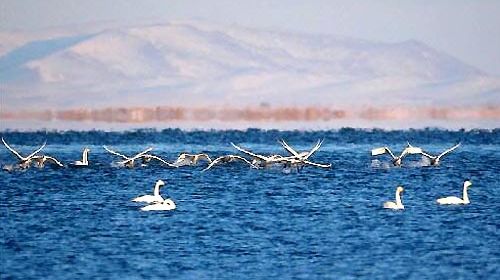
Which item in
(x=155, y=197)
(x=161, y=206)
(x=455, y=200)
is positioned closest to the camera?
(x=161, y=206)

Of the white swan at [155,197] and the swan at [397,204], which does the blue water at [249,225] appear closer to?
the swan at [397,204]

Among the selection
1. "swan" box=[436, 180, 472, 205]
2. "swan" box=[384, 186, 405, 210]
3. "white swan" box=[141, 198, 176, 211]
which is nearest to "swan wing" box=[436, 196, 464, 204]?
"swan" box=[436, 180, 472, 205]

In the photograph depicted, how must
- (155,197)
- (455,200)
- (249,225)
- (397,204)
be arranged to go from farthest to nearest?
(455,200), (155,197), (397,204), (249,225)

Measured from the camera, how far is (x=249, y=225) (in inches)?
1763

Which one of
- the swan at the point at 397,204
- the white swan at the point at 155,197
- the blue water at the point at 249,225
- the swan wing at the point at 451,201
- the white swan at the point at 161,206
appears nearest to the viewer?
the blue water at the point at 249,225

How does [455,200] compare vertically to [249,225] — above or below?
above

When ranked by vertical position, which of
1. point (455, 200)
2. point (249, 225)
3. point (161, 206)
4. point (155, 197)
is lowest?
point (249, 225)

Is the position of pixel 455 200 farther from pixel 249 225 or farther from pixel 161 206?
pixel 161 206

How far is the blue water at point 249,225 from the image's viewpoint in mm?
36312

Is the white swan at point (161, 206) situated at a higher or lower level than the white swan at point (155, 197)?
lower

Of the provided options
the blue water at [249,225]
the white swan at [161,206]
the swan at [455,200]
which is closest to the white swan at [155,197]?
the white swan at [161,206]

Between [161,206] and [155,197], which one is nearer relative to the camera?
[161,206]

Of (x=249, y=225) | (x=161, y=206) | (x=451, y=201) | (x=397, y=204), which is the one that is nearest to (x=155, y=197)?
(x=161, y=206)

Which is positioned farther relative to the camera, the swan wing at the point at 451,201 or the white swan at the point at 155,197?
the swan wing at the point at 451,201
